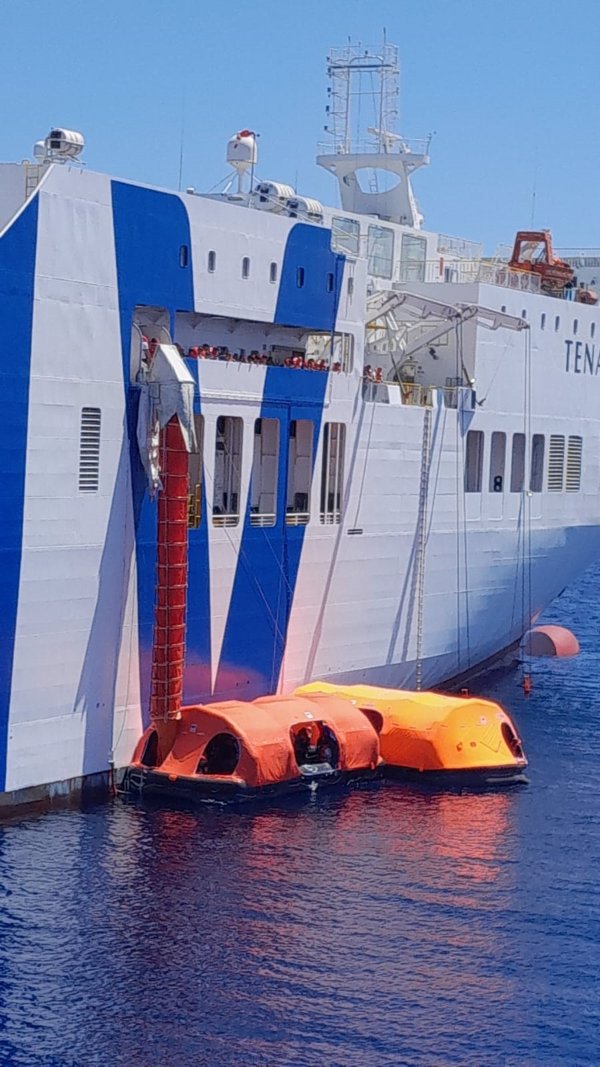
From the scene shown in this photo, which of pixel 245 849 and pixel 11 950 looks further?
pixel 245 849

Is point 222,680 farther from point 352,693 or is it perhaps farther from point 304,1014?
point 304,1014

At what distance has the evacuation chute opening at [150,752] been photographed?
25392mm

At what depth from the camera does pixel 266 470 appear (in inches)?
1129

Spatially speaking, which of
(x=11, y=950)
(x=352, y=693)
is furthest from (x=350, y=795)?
(x=11, y=950)

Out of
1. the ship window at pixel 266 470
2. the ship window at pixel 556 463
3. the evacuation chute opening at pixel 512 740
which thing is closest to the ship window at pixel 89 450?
the ship window at pixel 266 470

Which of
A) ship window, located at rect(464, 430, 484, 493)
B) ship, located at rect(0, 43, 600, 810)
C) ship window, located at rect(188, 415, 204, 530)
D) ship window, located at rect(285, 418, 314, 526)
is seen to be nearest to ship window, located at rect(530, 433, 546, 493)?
ship, located at rect(0, 43, 600, 810)

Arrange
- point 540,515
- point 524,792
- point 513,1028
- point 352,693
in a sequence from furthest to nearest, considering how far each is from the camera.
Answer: point 540,515 → point 352,693 → point 524,792 → point 513,1028

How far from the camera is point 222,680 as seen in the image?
27766mm

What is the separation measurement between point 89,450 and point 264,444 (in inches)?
208

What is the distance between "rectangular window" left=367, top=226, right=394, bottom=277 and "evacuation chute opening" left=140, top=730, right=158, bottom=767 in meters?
14.4

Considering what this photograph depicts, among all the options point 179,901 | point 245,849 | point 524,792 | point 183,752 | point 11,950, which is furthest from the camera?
point 524,792

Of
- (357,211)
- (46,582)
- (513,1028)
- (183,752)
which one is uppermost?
(357,211)

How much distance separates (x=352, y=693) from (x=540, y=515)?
10.4 metres

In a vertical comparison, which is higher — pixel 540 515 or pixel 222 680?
pixel 540 515
